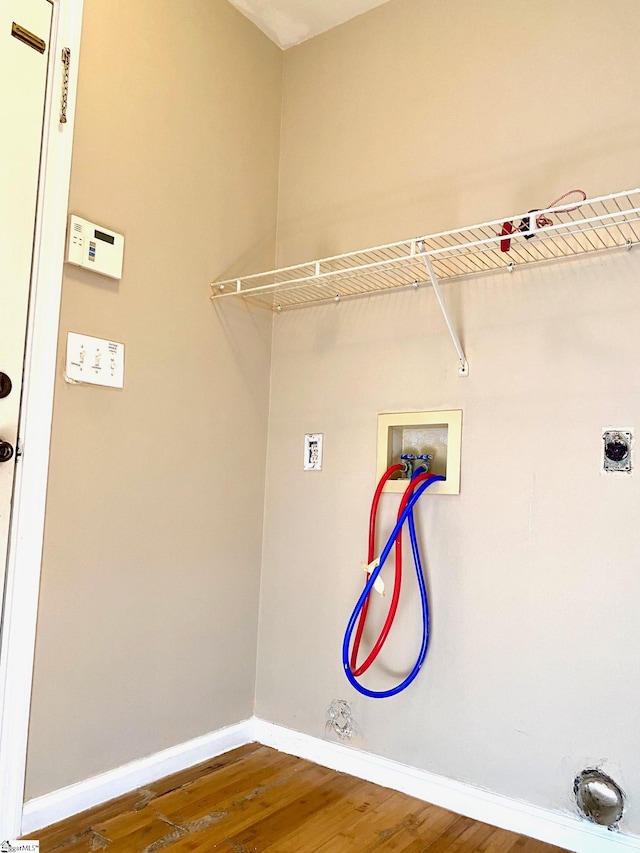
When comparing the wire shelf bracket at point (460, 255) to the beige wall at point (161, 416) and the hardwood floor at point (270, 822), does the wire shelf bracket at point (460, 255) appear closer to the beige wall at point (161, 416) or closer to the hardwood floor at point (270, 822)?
the beige wall at point (161, 416)

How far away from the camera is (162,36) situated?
80.9 inches

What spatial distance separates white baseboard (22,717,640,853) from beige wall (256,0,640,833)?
0.13ft

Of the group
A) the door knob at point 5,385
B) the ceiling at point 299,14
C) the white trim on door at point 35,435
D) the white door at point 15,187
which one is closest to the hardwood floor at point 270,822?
the white trim on door at point 35,435

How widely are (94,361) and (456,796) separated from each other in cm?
158

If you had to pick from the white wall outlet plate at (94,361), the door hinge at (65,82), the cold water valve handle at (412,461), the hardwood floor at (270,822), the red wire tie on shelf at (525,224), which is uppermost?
the door hinge at (65,82)

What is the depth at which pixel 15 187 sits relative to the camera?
5.51 feet

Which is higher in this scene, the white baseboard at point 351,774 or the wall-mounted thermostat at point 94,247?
the wall-mounted thermostat at point 94,247

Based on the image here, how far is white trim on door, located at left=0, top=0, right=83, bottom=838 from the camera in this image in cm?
162

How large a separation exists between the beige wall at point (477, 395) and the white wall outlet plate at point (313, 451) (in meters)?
0.03

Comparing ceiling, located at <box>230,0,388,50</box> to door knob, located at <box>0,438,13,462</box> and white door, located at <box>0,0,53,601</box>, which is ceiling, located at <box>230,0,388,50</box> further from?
door knob, located at <box>0,438,13,462</box>

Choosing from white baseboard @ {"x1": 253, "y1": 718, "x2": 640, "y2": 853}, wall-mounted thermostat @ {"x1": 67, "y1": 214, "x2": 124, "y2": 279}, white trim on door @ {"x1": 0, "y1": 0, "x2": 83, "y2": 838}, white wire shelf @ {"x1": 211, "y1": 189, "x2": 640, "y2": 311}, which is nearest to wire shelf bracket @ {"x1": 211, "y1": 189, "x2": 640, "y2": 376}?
white wire shelf @ {"x1": 211, "y1": 189, "x2": 640, "y2": 311}

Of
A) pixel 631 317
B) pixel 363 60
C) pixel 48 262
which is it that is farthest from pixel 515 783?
pixel 363 60

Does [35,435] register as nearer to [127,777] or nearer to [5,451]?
[5,451]

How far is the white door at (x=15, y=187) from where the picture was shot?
164cm
